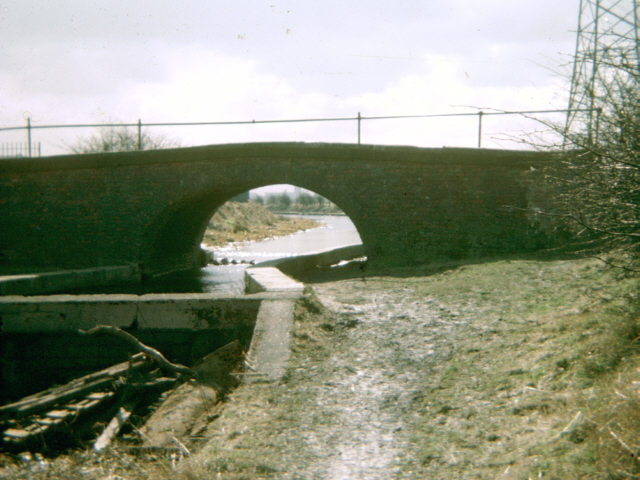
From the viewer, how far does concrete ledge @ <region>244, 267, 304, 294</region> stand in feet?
20.9

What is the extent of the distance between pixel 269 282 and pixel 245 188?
849 centimetres

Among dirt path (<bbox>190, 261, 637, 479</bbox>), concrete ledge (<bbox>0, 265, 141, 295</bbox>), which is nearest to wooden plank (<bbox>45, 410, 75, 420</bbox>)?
dirt path (<bbox>190, 261, 637, 479</bbox>)

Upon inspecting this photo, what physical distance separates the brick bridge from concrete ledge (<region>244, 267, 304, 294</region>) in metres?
3.99

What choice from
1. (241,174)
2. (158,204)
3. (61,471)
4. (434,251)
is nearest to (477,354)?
(61,471)

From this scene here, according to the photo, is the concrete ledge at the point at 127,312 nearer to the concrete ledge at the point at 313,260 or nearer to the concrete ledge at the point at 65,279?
the concrete ledge at the point at 65,279

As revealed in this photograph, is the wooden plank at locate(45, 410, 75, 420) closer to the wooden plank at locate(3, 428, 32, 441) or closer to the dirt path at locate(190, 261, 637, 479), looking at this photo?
the wooden plank at locate(3, 428, 32, 441)

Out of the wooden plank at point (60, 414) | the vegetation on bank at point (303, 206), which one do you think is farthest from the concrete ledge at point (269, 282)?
the vegetation on bank at point (303, 206)

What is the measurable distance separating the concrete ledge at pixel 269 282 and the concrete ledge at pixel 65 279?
4.95 m

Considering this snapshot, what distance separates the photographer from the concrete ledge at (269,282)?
20.9ft

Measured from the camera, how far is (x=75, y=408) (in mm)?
4973

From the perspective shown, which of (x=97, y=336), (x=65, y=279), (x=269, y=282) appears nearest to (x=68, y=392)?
(x=97, y=336)

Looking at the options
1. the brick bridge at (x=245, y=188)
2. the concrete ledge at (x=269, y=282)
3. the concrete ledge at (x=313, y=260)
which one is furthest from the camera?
the concrete ledge at (x=313, y=260)

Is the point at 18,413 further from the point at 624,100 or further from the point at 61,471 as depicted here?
the point at 624,100

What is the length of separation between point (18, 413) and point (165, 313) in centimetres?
191
